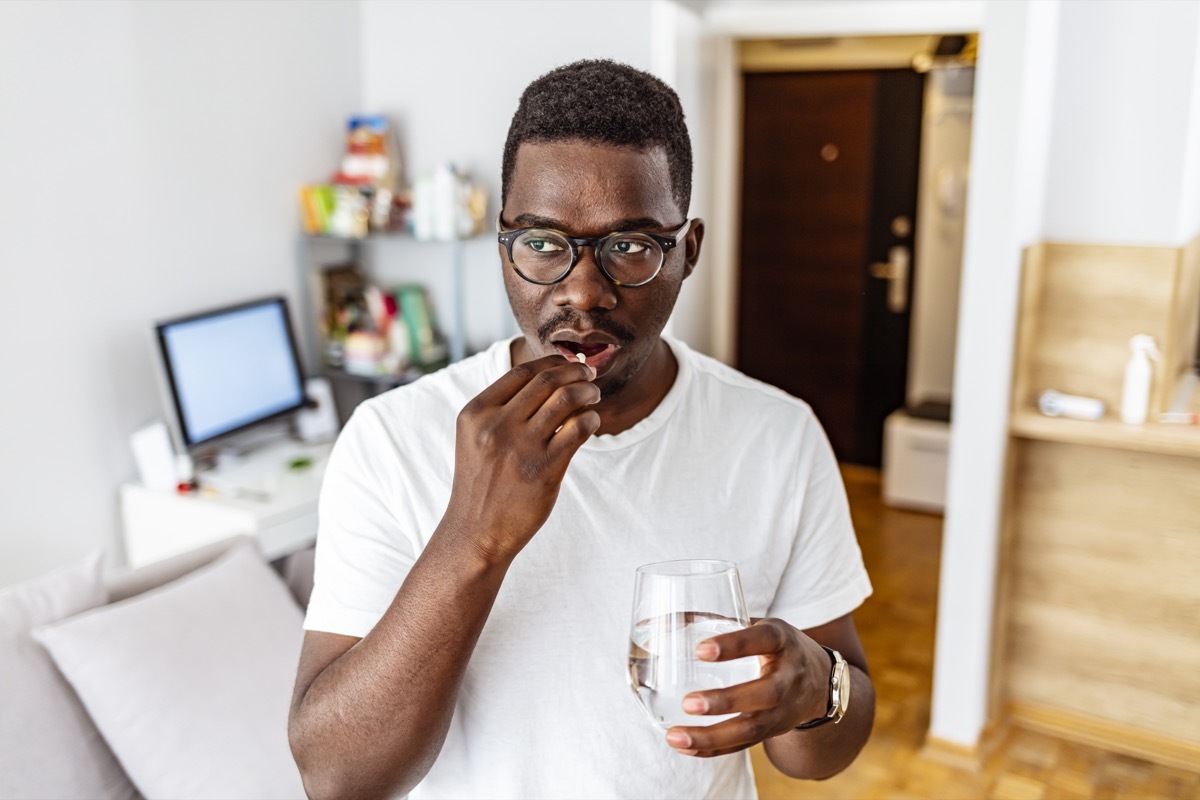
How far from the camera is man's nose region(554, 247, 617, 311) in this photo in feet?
2.81

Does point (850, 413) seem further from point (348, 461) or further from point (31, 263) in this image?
point (348, 461)

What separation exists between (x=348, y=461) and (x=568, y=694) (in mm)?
279

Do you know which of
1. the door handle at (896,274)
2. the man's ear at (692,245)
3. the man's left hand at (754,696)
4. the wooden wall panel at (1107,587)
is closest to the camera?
the man's left hand at (754,696)

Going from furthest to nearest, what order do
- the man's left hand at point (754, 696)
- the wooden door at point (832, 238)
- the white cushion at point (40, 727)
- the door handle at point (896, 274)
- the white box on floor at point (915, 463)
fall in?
the door handle at point (896, 274)
the wooden door at point (832, 238)
the white box on floor at point (915, 463)
the white cushion at point (40, 727)
the man's left hand at point (754, 696)

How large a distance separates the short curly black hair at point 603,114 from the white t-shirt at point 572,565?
8.5 inches

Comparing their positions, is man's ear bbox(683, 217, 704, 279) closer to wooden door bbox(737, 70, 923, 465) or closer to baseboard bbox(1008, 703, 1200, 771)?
baseboard bbox(1008, 703, 1200, 771)

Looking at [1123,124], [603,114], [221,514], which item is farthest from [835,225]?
[603,114]

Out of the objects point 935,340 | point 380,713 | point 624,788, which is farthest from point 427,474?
point 935,340

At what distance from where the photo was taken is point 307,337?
313cm

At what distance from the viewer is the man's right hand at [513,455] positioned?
0.75 m

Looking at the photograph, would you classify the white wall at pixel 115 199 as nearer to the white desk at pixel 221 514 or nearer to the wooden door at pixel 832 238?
the white desk at pixel 221 514

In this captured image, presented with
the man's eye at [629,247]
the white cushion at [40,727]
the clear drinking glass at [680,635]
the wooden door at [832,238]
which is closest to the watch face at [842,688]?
the clear drinking glass at [680,635]

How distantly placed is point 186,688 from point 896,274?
3634mm

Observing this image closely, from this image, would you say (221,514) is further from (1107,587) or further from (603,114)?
(1107,587)
